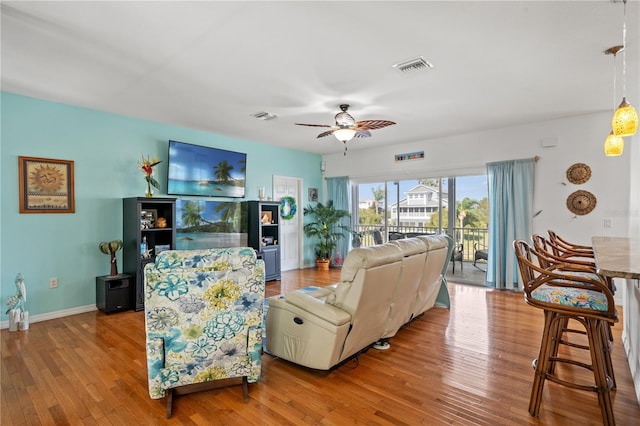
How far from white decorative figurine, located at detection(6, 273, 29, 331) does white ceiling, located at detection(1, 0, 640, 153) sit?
2226 millimetres

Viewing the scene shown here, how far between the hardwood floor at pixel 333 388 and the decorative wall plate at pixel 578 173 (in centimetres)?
234

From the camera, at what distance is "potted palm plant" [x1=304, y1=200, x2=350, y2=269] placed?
731cm

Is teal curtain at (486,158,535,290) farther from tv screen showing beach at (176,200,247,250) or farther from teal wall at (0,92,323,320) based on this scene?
teal wall at (0,92,323,320)

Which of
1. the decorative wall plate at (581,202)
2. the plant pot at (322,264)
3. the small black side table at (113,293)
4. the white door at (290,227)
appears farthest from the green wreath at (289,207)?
the decorative wall plate at (581,202)

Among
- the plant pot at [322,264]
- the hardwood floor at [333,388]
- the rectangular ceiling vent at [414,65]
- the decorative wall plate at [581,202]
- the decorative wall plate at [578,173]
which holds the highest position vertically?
the rectangular ceiling vent at [414,65]

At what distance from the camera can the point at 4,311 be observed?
368cm

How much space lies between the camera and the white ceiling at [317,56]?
2264 mm

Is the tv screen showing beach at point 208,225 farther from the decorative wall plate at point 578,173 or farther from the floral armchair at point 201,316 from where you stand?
the decorative wall plate at point 578,173

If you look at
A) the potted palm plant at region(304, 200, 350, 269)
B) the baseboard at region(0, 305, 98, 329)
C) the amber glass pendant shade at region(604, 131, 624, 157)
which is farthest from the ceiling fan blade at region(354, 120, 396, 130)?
the baseboard at region(0, 305, 98, 329)

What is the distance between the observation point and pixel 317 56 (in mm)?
2895

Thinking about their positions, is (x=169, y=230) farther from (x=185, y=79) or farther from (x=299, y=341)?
(x=299, y=341)

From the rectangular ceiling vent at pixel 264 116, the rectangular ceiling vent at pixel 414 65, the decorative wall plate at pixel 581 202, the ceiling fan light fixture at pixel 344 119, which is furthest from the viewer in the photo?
the decorative wall plate at pixel 581 202

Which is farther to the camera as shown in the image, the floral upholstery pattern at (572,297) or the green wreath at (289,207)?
the green wreath at (289,207)

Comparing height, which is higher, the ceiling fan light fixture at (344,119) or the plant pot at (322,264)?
the ceiling fan light fixture at (344,119)
